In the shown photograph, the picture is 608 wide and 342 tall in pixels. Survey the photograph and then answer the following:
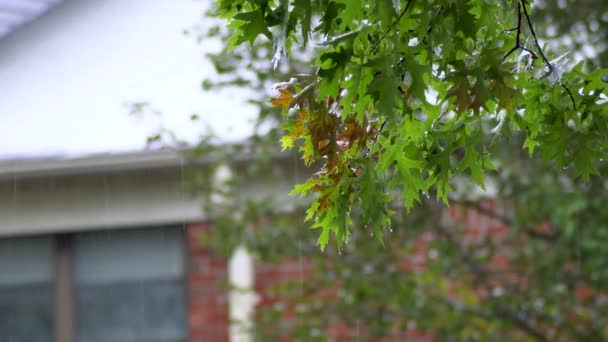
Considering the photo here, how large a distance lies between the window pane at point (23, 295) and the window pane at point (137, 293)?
0.30 metres

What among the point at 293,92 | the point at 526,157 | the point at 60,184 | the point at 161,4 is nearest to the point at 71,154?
the point at 60,184

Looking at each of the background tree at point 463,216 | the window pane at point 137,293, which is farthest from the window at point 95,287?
the background tree at point 463,216

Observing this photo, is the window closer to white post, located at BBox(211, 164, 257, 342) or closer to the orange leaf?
white post, located at BBox(211, 164, 257, 342)

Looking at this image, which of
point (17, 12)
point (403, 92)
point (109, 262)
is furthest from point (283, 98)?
point (17, 12)

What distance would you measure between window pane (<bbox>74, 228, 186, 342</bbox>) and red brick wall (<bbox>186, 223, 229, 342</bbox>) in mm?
161

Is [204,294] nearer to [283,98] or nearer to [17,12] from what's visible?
[17,12]

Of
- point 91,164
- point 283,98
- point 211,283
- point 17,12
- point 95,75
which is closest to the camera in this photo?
point 283,98

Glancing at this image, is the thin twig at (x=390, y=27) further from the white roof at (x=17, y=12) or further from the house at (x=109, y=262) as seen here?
the white roof at (x=17, y=12)

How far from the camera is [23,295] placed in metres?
7.95

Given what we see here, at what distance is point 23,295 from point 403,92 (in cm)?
679

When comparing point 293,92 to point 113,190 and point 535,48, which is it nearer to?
point 535,48


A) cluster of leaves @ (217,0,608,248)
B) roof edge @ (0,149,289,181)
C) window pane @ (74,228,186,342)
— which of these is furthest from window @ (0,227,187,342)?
cluster of leaves @ (217,0,608,248)

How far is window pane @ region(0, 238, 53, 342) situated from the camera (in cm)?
793

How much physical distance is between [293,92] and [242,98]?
366 centimetres
